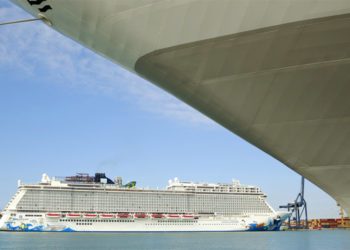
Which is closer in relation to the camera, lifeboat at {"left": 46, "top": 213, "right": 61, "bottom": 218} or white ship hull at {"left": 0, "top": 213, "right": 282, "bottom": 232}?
white ship hull at {"left": 0, "top": 213, "right": 282, "bottom": 232}

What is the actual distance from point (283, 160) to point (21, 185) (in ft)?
309

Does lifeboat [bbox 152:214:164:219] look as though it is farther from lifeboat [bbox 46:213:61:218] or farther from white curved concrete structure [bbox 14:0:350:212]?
white curved concrete structure [bbox 14:0:350:212]

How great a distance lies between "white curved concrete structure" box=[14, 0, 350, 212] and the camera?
609 cm

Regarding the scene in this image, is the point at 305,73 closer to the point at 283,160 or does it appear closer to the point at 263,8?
the point at 263,8

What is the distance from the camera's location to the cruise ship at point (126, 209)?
8556 centimetres

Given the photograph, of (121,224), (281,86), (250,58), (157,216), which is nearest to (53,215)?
(121,224)

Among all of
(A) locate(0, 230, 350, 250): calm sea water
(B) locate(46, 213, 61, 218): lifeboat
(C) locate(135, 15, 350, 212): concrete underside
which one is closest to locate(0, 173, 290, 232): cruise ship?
(B) locate(46, 213, 61, 218): lifeboat

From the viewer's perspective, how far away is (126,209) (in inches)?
3620

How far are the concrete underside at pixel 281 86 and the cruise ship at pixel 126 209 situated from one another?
80.2 meters

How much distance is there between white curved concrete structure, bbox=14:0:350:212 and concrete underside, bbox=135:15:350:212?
0.02m

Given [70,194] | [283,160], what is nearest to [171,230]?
[70,194]

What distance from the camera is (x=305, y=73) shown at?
6.52m

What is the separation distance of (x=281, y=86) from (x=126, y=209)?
289 feet

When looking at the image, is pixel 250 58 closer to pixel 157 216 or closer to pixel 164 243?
pixel 164 243
